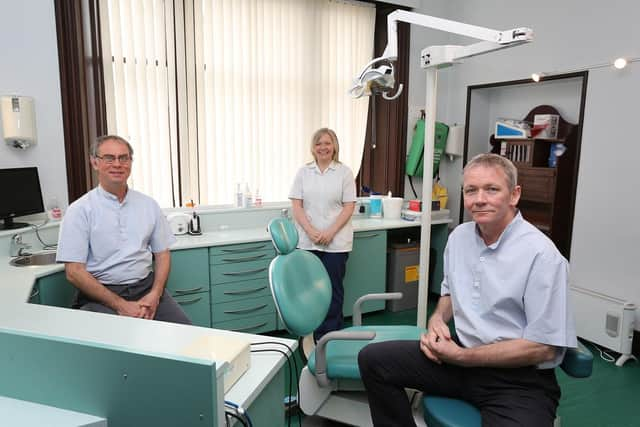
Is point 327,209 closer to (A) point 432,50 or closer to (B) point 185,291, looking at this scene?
(B) point 185,291

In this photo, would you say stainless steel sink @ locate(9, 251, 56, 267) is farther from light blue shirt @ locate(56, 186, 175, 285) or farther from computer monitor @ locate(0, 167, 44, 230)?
light blue shirt @ locate(56, 186, 175, 285)

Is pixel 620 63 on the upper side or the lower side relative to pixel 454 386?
upper

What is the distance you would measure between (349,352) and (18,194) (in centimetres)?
223

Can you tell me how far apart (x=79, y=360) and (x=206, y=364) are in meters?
0.30

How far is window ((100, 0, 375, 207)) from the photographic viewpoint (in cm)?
323

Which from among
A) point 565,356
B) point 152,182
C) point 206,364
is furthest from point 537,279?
point 152,182

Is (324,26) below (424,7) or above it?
below

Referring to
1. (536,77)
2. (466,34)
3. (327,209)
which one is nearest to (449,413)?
(466,34)

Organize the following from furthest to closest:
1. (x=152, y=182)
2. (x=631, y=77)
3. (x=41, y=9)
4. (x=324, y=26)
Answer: (x=324, y=26)
(x=152, y=182)
(x=631, y=77)
(x=41, y=9)

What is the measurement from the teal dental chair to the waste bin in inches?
67.7

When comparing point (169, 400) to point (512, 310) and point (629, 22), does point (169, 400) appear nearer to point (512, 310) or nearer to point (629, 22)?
point (512, 310)

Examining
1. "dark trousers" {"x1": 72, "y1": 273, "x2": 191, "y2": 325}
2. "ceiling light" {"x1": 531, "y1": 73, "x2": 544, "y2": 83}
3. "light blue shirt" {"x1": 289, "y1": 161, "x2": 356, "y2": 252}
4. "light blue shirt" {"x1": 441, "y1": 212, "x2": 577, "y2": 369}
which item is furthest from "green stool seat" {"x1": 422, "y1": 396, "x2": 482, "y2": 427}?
"ceiling light" {"x1": 531, "y1": 73, "x2": 544, "y2": 83}

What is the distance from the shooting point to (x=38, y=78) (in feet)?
9.32

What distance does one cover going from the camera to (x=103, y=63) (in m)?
3.09
